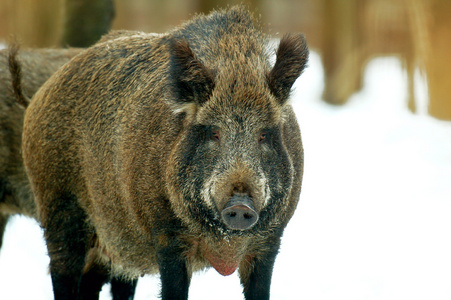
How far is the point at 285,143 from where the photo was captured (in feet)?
13.9

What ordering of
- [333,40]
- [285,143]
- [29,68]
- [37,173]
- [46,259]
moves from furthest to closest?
1. [333,40]
2. [46,259]
3. [29,68]
4. [37,173]
5. [285,143]

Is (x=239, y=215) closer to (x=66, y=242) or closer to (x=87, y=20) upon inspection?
(x=66, y=242)

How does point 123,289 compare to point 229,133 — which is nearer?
point 229,133

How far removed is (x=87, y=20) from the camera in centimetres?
871

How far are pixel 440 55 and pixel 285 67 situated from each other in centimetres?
604

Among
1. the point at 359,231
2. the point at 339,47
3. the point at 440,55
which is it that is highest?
the point at 440,55

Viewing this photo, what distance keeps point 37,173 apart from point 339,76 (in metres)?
11.0

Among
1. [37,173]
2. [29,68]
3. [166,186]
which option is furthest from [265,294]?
[29,68]

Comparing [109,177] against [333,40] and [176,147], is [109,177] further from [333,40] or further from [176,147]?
[333,40]

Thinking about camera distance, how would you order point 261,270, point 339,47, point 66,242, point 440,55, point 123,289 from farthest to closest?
point 339,47, point 440,55, point 123,289, point 66,242, point 261,270

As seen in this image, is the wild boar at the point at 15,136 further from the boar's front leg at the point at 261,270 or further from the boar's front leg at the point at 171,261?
the boar's front leg at the point at 261,270

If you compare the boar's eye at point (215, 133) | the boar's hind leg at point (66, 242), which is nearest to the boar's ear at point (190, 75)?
the boar's eye at point (215, 133)

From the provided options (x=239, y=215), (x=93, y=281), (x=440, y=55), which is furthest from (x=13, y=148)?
(x=440, y=55)

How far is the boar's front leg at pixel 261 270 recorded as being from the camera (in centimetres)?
434
